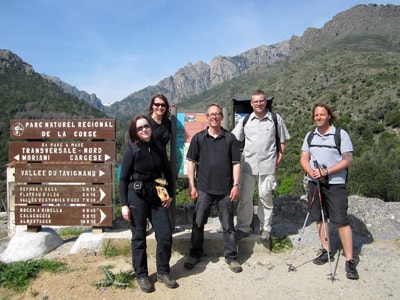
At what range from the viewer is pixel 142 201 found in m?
3.62

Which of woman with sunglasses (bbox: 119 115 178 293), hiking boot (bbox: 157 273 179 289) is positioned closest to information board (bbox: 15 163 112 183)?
woman with sunglasses (bbox: 119 115 178 293)

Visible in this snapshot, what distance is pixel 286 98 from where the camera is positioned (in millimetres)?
60656

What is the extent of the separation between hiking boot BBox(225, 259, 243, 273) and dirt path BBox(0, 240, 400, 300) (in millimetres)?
61

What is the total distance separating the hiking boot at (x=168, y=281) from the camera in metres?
3.62

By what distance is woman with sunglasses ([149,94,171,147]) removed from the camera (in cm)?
432

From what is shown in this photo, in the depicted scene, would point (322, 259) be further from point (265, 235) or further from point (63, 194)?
point (63, 194)

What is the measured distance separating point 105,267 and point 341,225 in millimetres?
2995

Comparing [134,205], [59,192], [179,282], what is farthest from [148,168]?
[59,192]

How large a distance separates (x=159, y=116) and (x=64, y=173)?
189 centimetres

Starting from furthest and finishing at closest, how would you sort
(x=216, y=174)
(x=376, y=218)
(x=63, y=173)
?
1. (x=376, y=218)
2. (x=63, y=173)
3. (x=216, y=174)

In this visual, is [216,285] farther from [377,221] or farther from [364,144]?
[364,144]

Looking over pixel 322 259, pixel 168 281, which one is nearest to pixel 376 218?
pixel 322 259

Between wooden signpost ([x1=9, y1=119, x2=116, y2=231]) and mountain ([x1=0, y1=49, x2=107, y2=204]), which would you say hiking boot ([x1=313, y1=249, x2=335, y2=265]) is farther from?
mountain ([x1=0, y1=49, x2=107, y2=204])

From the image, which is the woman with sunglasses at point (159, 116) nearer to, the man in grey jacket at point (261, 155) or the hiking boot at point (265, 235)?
the man in grey jacket at point (261, 155)
